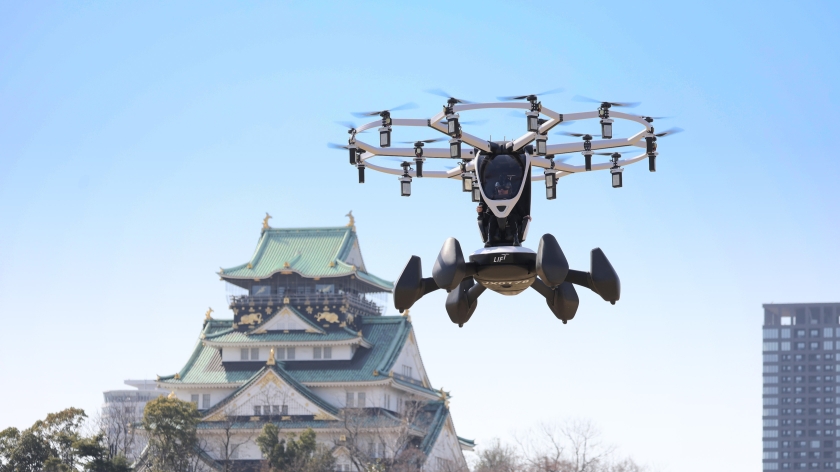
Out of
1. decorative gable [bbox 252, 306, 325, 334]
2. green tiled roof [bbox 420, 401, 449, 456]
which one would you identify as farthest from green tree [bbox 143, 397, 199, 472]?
decorative gable [bbox 252, 306, 325, 334]

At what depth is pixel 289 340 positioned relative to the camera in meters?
60.1

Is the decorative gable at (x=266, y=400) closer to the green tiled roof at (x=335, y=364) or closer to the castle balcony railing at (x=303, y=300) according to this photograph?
the green tiled roof at (x=335, y=364)

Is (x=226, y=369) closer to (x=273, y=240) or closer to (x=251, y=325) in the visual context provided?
(x=251, y=325)

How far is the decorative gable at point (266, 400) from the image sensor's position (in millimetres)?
57250

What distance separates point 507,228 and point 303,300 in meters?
48.4

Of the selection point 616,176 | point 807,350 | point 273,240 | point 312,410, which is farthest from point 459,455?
point 807,350

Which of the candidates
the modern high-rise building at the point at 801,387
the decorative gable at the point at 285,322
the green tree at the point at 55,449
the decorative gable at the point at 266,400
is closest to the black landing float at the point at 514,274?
the green tree at the point at 55,449

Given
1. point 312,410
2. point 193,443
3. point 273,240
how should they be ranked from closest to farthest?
point 193,443
point 312,410
point 273,240

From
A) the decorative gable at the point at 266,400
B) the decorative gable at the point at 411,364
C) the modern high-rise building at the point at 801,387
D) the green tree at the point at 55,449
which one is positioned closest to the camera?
the green tree at the point at 55,449

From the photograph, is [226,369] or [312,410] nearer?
[312,410]

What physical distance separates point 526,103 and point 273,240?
52204 millimetres

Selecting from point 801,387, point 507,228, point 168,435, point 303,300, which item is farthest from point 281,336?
point 801,387

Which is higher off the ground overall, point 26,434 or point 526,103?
point 526,103

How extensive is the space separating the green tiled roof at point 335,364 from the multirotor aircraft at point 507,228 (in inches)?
1729
